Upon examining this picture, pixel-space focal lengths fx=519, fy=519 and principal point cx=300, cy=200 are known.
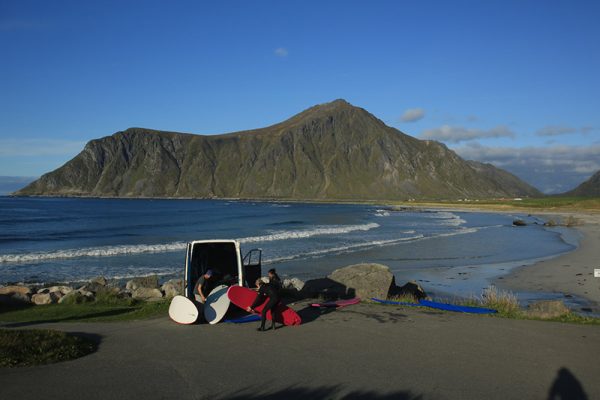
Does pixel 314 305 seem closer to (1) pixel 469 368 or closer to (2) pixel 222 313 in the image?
(2) pixel 222 313

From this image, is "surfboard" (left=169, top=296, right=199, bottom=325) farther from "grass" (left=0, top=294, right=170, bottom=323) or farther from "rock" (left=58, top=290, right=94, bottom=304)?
"rock" (left=58, top=290, right=94, bottom=304)

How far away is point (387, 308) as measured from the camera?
13461 millimetres

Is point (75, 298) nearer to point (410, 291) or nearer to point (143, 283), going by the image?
point (143, 283)

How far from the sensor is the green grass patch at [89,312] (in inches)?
499

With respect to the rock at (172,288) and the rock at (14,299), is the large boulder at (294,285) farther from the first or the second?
the rock at (14,299)

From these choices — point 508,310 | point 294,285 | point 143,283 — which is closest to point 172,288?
point 143,283

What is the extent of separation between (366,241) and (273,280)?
3091cm

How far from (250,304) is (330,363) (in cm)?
387

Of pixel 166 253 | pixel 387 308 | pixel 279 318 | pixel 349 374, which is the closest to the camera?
pixel 349 374

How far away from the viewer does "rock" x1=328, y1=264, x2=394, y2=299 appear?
50.5ft

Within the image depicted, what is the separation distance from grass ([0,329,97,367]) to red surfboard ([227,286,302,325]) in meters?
3.36

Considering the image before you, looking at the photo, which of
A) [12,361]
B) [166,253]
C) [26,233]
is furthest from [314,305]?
[26,233]

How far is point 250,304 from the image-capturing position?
38.6ft

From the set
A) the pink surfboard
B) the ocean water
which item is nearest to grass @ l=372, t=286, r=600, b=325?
the pink surfboard
